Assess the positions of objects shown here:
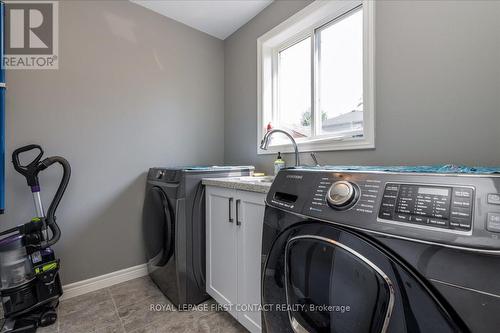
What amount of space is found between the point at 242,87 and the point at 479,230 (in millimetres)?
2195

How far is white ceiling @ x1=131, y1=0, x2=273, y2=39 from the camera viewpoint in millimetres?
1957

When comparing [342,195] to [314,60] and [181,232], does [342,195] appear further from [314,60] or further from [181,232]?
[314,60]

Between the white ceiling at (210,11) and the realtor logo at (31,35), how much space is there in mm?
689

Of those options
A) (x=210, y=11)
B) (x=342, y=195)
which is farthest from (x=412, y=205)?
(x=210, y=11)

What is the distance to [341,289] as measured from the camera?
59 centimetres

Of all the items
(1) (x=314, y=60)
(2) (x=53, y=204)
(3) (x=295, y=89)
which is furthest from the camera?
(3) (x=295, y=89)

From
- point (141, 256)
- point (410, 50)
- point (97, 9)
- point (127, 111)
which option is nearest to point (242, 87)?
point (127, 111)

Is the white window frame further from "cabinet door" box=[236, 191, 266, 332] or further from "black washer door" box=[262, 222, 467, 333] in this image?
"black washer door" box=[262, 222, 467, 333]

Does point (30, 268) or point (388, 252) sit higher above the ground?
point (388, 252)

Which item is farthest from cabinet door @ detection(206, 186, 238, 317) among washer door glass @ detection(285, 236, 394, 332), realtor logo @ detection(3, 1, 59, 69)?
realtor logo @ detection(3, 1, 59, 69)

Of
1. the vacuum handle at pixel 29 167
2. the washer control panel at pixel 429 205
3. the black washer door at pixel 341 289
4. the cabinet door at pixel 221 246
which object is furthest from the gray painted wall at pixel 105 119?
the washer control panel at pixel 429 205

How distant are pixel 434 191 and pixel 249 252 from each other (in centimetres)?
93

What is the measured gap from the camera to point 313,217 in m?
0.65

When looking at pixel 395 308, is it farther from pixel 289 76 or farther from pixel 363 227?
pixel 289 76
